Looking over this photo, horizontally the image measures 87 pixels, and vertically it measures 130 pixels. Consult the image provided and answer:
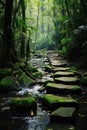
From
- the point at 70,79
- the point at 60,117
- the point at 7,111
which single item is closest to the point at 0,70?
the point at 70,79

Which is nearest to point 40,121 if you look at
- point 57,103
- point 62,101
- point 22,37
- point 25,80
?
point 57,103

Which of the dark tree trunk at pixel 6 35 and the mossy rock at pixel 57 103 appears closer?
the mossy rock at pixel 57 103

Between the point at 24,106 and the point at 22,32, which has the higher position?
the point at 22,32

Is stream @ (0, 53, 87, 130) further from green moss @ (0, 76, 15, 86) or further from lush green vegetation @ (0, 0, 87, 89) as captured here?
lush green vegetation @ (0, 0, 87, 89)

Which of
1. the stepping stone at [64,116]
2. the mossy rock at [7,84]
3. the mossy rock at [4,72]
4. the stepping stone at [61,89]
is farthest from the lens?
the mossy rock at [4,72]

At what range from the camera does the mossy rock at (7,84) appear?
1004 cm

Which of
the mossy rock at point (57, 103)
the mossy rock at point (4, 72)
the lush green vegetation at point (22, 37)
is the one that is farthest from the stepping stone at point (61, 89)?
the mossy rock at point (4, 72)

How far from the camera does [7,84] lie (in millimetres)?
10133

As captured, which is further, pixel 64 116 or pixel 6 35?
pixel 6 35

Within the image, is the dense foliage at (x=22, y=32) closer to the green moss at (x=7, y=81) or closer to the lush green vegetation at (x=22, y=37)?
the lush green vegetation at (x=22, y=37)

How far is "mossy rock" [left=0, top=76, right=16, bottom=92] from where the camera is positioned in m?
10.0

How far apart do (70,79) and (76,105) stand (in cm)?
317

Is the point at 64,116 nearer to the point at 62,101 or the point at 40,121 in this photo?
the point at 40,121

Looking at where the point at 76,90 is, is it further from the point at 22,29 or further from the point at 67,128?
the point at 22,29
